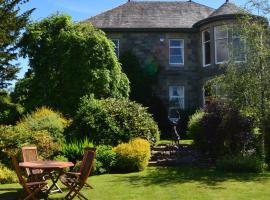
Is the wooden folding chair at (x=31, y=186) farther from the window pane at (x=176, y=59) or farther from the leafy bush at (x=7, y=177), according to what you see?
the window pane at (x=176, y=59)

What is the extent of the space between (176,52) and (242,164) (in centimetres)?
1455

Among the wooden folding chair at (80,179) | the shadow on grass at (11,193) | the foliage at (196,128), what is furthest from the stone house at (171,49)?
the wooden folding chair at (80,179)

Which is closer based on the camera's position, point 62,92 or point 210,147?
point 210,147

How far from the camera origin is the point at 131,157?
14875 mm

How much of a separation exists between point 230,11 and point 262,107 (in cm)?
1213

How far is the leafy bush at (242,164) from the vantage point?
48.0 feet

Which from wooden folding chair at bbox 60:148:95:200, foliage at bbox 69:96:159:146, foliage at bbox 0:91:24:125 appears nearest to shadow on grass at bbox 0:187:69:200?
wooden folding chair at bbox 60:148:95:200

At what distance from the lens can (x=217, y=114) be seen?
1658 centimetres

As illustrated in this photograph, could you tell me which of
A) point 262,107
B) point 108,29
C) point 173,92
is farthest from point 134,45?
point 262,107

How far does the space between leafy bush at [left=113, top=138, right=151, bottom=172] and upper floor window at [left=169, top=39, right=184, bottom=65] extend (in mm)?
13665

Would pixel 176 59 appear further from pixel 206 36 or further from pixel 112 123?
pixel 112 123

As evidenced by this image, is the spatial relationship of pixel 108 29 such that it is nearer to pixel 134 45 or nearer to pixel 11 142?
pixel 134 45

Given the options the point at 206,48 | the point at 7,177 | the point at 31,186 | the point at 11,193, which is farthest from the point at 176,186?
the point at 206,48

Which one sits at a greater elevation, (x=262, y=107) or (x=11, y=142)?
(x=262, y=107)
